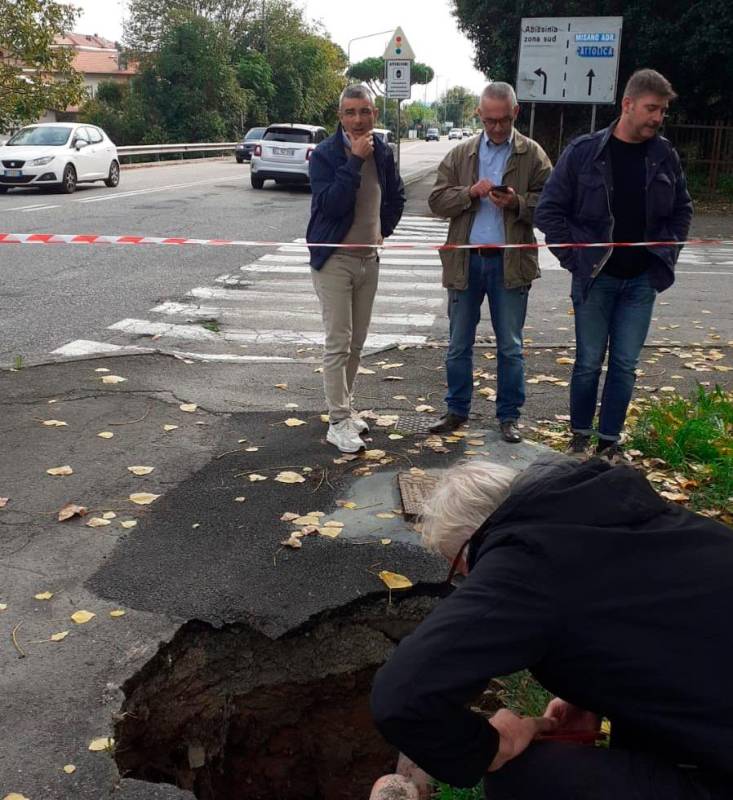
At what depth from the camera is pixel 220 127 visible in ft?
162

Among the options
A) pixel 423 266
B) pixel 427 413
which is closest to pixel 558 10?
pixel 423 266

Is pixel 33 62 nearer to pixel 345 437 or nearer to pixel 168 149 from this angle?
pixel 168 149

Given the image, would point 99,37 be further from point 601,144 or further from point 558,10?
point 601,144

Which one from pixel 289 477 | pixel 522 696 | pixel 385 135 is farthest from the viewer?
pixel 385 135

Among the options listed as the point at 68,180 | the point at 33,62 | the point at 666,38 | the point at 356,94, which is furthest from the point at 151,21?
the point at 356,94

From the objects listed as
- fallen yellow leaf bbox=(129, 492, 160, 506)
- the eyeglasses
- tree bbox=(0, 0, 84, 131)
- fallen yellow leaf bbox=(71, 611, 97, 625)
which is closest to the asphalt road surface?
the eyeglasses

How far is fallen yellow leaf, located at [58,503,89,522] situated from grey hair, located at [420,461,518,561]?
2813 mm

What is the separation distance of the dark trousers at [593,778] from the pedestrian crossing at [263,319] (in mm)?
5550

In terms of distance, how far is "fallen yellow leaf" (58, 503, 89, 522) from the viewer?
4.56m

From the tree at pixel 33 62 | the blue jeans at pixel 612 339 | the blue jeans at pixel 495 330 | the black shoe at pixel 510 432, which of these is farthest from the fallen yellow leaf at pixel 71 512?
the tree at pixel 33 62

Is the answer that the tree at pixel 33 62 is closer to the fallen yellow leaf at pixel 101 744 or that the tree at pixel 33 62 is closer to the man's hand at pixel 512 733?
the fallen yellow leaf at pixel 101 744

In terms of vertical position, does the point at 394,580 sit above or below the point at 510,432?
below

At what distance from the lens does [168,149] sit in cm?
3775

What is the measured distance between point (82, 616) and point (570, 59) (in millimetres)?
19112
